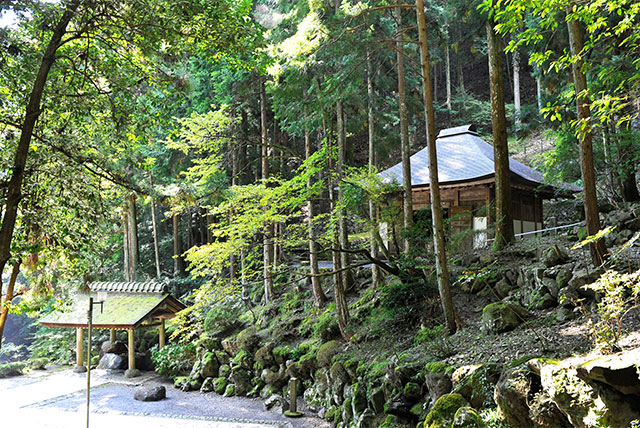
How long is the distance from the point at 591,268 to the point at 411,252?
368 centimetres

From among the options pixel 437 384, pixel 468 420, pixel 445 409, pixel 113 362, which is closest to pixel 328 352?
pixel 437 384

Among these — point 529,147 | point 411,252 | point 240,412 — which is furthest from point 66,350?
point 529,147

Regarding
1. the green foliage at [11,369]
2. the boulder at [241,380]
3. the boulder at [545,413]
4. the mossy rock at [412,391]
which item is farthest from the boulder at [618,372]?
the green foliage at [11,369]

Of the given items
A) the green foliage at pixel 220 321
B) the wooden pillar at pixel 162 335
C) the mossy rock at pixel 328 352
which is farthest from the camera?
the wooden pillar at pixel 162 335

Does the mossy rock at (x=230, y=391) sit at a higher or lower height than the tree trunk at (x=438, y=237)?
lower

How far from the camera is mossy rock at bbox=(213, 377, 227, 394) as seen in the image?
44.9ft

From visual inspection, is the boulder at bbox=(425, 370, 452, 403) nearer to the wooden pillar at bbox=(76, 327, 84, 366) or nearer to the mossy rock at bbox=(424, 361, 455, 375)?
the mossy rock at bbox=(424, 361, 455, 375)

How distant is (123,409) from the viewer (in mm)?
11922

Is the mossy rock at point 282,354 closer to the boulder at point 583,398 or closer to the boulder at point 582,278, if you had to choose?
the boulder at point 582,278

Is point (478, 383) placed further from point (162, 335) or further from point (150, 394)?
point (162, 335)

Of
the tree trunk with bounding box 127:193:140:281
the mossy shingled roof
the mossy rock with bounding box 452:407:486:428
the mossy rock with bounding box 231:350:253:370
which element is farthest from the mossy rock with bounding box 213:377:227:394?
the mossy rock with bounding box 452:407:486:428

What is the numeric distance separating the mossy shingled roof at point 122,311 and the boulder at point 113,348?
1928 millimetres

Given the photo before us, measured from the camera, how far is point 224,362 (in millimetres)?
14695

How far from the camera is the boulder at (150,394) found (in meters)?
12.9
